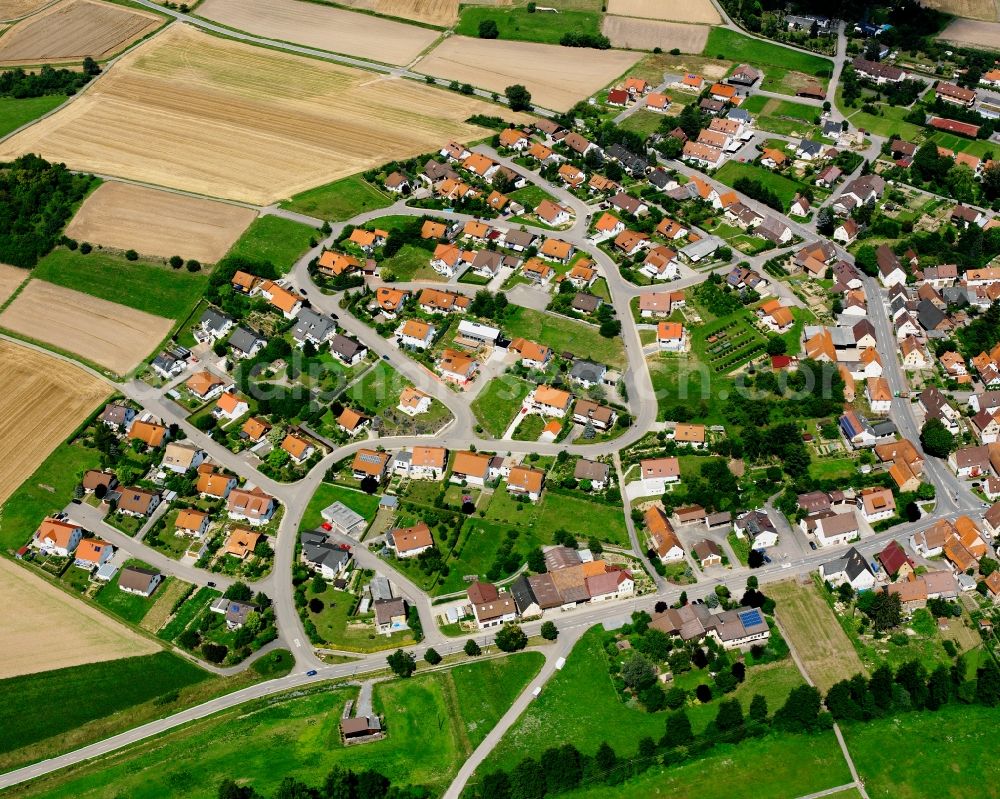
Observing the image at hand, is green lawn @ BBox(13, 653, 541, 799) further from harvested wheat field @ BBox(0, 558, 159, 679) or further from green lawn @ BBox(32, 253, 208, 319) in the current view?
green lawn @ BBox(32, 253, 208, 319)

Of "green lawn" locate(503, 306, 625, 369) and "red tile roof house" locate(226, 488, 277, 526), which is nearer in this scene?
"red tile roof house" locate(226, 488, 277, 526)

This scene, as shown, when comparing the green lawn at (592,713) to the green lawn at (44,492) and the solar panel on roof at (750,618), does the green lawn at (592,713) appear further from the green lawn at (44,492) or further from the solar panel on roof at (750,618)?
the green lawn at (44,492)

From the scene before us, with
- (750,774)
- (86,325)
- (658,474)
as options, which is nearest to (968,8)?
(658,474)

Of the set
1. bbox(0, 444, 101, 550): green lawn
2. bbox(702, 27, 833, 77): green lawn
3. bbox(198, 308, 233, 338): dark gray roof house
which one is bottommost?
bbox(0, 444, 101, 550): green lawn

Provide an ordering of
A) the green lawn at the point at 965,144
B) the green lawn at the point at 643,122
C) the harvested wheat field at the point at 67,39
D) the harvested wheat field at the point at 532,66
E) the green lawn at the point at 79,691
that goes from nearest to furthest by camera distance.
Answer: the green lawn at the point at 79,691, the green lawn at the point at 965,144, the green lawn at the point at 643,122, the harvested wheat field at the point at 532,66, the harvested wheat field at the point at 67,39

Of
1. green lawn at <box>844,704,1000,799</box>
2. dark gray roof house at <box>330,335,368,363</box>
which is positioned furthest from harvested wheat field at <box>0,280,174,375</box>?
green lawn at <box>844,704,1000,799</box>

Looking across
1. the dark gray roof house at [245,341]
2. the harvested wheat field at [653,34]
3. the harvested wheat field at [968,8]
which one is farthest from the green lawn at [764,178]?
the harvested wheat field at [968,8]

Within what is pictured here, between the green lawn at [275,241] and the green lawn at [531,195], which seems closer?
the green lawn at [275,241]
